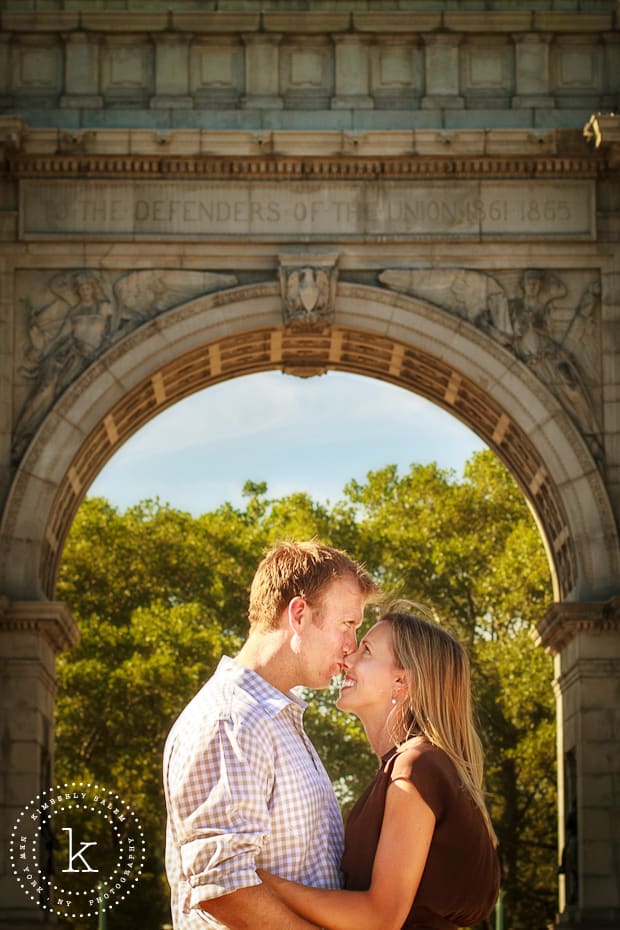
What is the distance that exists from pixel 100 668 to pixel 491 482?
12168mm

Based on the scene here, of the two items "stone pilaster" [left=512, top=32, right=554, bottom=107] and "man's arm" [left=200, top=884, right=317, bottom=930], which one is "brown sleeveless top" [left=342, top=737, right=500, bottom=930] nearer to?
"man's arm" [left=200, top=884, right=317, bottom=930]

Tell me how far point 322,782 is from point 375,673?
1.70ft

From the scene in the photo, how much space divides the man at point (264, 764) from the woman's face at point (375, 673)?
19cm

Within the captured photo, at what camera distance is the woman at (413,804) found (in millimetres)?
5988

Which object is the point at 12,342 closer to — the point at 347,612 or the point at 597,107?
the point at 597,107

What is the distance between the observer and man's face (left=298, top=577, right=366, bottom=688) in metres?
6.19

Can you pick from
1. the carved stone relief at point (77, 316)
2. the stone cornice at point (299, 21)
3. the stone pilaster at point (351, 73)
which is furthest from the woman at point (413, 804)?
the stone cornice at point (299, 21)

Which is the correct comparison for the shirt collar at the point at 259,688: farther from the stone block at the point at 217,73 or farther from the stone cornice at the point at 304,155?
the stone block at the point at 217,73

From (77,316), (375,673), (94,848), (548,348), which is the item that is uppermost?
(77,316)

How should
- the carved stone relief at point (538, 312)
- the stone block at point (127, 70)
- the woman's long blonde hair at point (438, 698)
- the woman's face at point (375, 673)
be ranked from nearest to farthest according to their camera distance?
the woman's long blonde hair at point (438, 698)
the woman's face at point (375, 673)
the carved stone relief at point (538, 312)
the stone block at point (127, 70)

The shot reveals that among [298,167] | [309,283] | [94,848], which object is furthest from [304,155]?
[94,848]

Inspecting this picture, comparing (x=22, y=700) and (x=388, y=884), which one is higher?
(x=22, y=700)

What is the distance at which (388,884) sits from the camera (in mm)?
6012

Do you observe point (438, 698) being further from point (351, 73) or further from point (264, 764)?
point (351, 73)
